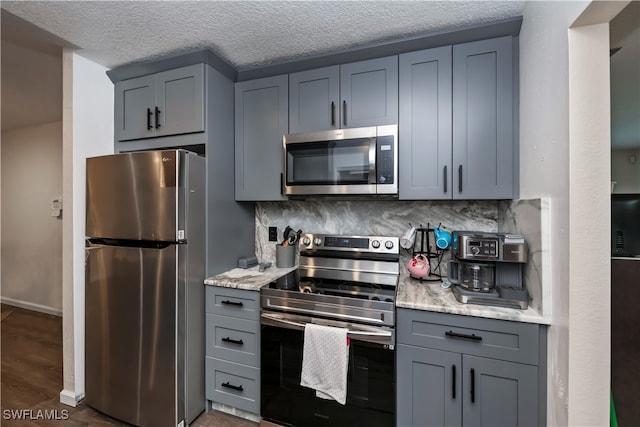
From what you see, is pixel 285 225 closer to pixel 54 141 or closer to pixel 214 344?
pixel 214 344

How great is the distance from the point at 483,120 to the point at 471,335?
117cm

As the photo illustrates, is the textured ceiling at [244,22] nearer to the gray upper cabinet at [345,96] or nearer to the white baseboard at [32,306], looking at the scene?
the gray upper cabinet at [345,96]

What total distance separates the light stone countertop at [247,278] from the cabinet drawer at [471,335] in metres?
0.87

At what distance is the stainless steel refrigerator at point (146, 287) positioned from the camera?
1.62 metres

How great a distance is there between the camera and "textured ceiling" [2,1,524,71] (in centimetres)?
143

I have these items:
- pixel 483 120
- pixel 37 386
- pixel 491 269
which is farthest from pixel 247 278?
pixel 37 386

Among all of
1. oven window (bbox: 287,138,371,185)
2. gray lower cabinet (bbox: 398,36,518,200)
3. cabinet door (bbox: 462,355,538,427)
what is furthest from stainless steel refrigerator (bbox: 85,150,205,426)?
cabinet door (bbox: 462,355,538,427)

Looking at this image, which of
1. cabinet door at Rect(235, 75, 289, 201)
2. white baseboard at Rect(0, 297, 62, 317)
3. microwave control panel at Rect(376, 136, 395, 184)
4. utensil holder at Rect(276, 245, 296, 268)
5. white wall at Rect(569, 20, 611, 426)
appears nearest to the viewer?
white wall at Rect(569, 20, 611, 426)

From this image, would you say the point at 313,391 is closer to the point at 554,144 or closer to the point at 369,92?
the point at 554,144

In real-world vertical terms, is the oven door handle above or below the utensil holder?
below

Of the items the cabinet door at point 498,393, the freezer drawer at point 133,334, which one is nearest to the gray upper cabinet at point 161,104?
the freezer drawer at point 133,334

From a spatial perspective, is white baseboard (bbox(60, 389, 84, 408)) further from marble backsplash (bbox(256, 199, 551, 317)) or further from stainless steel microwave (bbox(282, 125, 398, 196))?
stainless steel microwave (bbox(282, 125, 398, 196))

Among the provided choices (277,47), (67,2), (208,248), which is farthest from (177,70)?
(208,248)

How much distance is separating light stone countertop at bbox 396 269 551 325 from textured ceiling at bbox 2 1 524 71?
153cm
